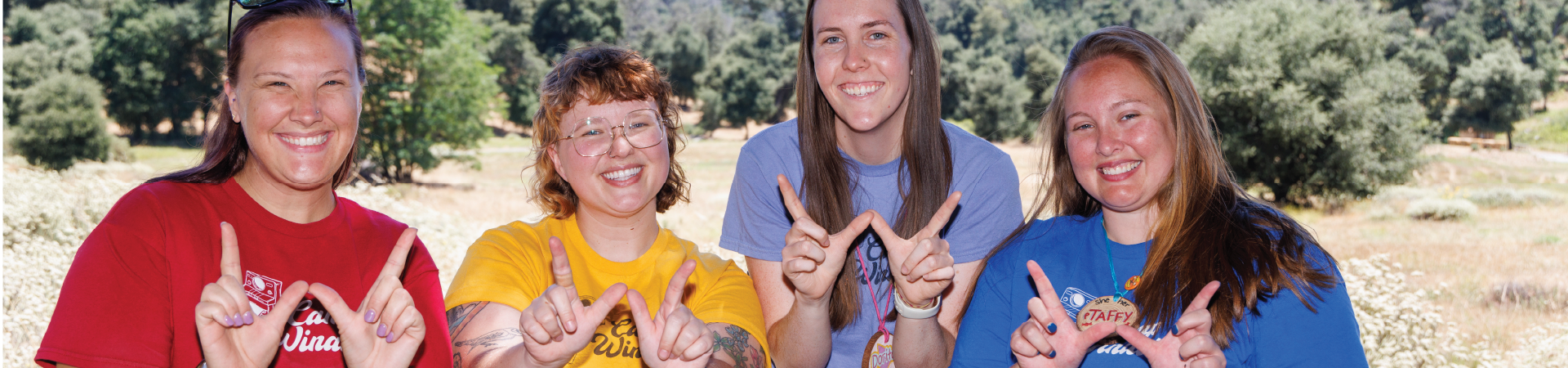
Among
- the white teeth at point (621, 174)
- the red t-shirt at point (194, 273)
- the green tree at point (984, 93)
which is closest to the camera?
the red t-shirt at point (194, 273)

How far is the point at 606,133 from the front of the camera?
2.83m

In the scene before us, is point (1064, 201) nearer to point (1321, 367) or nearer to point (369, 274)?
point (1321, 367)

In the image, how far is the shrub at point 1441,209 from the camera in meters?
20.3

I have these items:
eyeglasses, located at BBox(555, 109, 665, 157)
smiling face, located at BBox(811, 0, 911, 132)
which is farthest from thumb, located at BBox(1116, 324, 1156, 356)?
eyeglasses, located at BBox(555, 109, 665, 157)

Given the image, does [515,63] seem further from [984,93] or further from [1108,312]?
[1108,312]

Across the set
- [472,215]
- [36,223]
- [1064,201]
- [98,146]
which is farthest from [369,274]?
[98,146]

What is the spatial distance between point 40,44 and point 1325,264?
148 feet

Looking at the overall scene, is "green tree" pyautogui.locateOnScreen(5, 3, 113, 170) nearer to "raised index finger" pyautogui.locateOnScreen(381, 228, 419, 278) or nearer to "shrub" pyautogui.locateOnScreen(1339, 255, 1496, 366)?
"raised index finger" pyautogui.locateOnScreen(381, 228, 419, 278)

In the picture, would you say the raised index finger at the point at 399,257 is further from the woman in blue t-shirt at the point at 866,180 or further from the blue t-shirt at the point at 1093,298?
the blue t-shirt at the point at 1093,298

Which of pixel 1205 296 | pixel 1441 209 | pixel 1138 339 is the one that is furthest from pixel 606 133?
pixel 1441 209

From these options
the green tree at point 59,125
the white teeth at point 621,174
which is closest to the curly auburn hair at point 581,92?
the white teeth at point 621,174

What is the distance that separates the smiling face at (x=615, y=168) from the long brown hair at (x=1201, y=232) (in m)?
1.40

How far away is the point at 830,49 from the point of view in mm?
3098

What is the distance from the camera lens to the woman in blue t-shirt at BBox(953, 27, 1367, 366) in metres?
2.31
